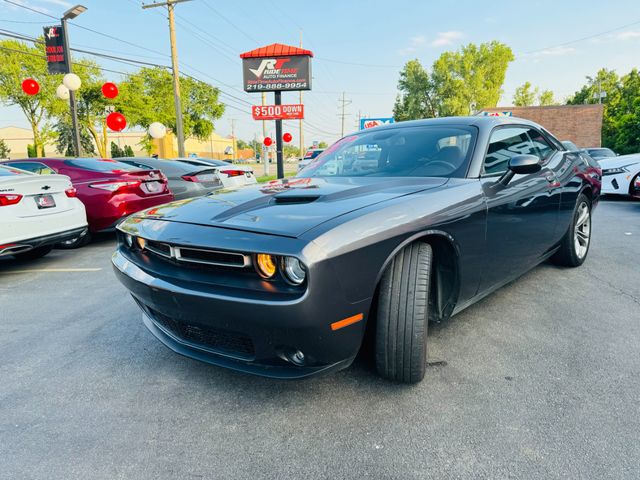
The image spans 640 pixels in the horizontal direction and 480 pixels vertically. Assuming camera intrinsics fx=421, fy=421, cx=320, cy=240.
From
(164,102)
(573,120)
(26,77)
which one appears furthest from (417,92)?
(26,77)

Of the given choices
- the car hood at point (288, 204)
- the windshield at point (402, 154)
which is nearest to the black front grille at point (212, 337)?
the car hood at point (288, 204)

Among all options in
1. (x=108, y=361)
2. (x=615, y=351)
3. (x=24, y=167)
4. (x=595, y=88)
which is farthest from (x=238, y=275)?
(x=595, y=88)

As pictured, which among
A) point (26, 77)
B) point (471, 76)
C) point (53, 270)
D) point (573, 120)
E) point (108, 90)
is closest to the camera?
point (53, 270)

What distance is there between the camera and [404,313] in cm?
192

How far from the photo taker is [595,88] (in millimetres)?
51625

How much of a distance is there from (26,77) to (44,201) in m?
33.5

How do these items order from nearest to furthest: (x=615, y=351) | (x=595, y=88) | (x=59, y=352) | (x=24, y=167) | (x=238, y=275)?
(x=238, y=275), (x=615, y=351), (x=59, y=352), (x=24, y=167), (x=595, y=88)

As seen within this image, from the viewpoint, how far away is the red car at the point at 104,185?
19.1 ft

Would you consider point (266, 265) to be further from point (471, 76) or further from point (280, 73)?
point (471, 76)

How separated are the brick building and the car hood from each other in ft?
126

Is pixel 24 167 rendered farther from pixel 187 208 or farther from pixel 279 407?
pixel 279 407

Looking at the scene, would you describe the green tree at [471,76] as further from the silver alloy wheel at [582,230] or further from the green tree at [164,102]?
the silver alloy wheel at [582,230]

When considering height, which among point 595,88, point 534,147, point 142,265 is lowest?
point 142,265

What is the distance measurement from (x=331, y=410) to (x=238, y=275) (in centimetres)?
79
